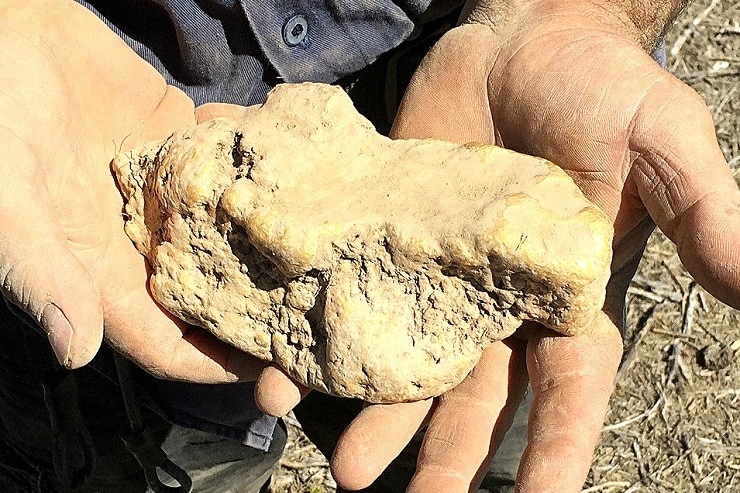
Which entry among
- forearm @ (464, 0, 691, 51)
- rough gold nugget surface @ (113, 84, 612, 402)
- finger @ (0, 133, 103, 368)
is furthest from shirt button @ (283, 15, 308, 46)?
finger @ (0, 133, 103, 368)

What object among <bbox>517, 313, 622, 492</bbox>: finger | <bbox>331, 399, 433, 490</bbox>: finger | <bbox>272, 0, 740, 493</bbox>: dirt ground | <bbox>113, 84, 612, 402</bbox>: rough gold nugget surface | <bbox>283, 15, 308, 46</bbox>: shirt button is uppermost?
<bbox>283, 15, 308, 46</bbox>: shirt button

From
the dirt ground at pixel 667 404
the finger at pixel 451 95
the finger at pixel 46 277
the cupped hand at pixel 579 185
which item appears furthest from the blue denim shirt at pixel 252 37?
the dirt ground at pixel 667 404

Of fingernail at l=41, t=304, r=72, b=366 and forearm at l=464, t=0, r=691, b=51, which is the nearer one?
fingernail at l=41, t=304, r=72, b=366

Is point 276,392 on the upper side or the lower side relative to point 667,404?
upper

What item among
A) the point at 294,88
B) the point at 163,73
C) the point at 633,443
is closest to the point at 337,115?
the point at 294,88

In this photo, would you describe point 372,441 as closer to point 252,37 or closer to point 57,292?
point 57,292

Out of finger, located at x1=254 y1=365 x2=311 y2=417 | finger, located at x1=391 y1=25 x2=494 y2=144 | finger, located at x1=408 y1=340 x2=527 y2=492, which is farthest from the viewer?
finger, located at x1=391 y1=25 x2=494 y2=144

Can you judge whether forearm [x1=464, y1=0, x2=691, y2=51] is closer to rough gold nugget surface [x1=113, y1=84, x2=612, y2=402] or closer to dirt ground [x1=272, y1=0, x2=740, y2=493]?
rough gold nugget surface [x1=113, y1=84, x2=612, y2=402]

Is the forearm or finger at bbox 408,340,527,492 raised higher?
the forearm

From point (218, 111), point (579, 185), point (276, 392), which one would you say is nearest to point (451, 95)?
point (579, 185)
